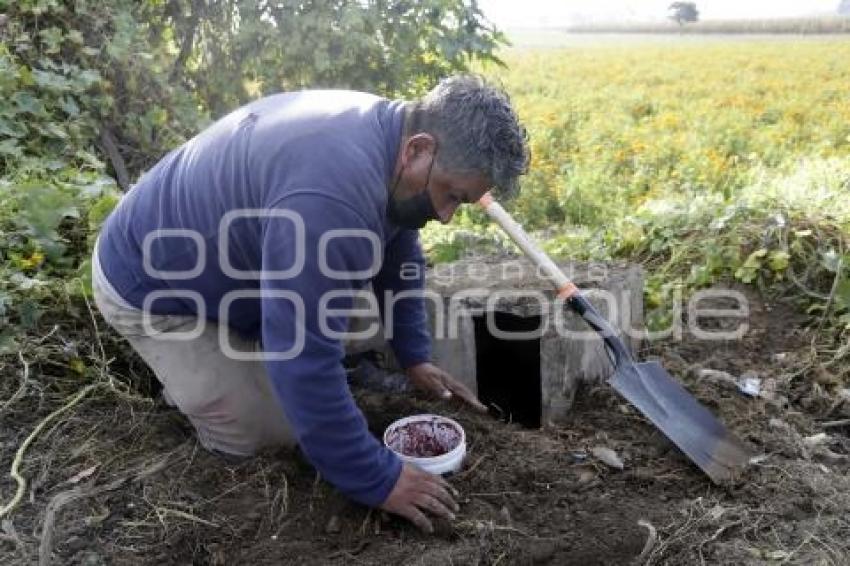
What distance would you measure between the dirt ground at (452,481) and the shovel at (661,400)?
0.07 metres

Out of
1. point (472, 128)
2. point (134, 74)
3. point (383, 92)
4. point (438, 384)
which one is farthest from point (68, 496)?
point (383, 92)

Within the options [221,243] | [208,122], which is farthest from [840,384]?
[208,122]

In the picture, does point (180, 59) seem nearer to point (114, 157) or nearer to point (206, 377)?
point (114, 157)

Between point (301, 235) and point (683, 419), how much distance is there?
1602 mm

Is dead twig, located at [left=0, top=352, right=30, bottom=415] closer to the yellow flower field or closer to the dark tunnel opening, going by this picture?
the dark tunnel opening

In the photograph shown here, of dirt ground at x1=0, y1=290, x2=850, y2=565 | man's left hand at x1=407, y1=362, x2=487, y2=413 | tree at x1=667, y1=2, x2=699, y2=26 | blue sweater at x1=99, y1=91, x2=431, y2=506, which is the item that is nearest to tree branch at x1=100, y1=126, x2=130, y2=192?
dirt ground at x1=0, y1=290, x2=850, y2=565

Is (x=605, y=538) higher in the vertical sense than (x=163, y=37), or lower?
lower

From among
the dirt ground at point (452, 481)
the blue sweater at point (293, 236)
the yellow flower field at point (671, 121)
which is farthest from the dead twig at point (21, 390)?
the yellow flower field at point (671, 121)

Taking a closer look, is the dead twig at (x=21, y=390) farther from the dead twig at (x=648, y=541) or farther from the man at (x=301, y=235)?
the dead twig at (x=648, y=541)

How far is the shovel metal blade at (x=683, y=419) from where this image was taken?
8.37ft

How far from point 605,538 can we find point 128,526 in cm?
139

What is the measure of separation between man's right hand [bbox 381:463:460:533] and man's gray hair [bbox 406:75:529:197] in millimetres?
845

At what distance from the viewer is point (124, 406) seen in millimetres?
2812

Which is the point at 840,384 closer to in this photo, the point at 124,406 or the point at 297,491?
the point at 297,491
